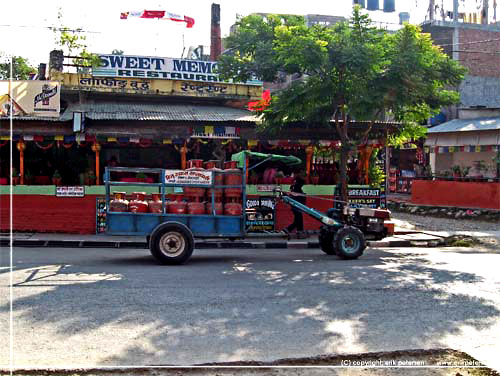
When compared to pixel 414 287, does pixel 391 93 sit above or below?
above

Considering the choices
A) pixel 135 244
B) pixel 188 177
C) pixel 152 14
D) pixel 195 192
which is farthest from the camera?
pixel 152 14

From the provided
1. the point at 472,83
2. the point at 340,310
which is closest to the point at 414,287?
the point at 340,310

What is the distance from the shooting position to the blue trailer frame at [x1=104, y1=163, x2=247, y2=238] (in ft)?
36.2

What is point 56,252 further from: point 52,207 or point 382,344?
point 382,344

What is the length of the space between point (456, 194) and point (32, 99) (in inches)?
656

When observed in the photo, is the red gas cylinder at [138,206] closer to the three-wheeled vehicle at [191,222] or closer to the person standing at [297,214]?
the three-wheeled vehicle at [191,222]

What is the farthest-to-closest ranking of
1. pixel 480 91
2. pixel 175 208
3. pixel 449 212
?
1. pixel 480 91
2. pixel 449 212
3. pixel 175 208

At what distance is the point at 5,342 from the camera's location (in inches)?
218

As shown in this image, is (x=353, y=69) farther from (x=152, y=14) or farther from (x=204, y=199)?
(x=152, y=14)

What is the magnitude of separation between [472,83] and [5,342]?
104ft

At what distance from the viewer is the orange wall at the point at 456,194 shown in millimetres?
21422

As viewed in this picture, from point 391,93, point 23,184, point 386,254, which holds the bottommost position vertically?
point 386,254

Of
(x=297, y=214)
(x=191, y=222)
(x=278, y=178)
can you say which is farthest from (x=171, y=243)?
(x=278, y=178)

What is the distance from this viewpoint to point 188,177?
1138 cm
